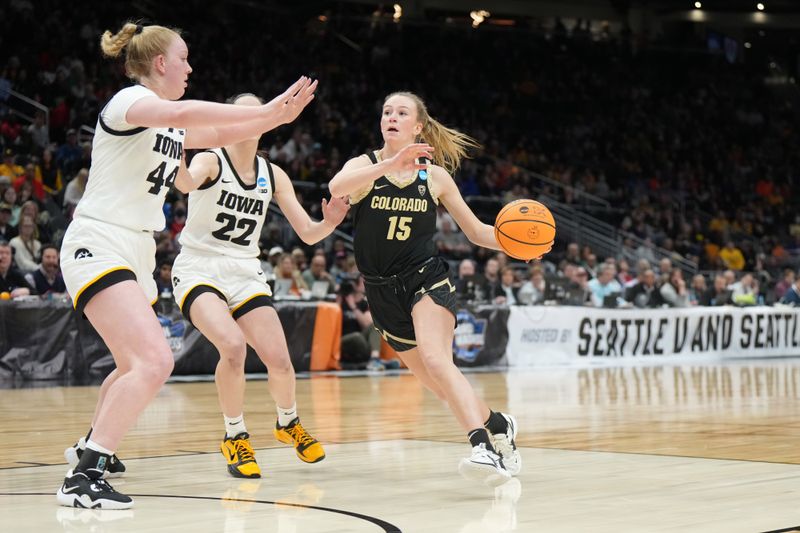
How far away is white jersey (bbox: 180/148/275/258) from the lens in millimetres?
6059

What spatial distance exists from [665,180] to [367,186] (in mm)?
24177

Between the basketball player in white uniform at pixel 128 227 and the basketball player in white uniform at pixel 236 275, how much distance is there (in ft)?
2.70

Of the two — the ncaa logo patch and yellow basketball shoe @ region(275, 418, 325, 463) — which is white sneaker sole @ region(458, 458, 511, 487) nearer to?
yellow basketball shoe @ region(275, 418, 325, 463)

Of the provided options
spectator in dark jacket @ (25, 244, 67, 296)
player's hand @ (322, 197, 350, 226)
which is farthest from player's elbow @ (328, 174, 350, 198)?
spectator in dark jacket @ (25, 244, 67, 296)

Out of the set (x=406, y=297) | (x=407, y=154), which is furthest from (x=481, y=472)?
(x=407, y=154)

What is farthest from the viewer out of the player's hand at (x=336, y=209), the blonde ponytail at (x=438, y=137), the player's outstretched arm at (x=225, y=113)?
the blonde ponytail at (x=438, y=137)

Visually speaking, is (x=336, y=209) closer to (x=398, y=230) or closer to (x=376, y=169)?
(x=398, y=230)

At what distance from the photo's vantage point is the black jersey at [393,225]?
19.4ft

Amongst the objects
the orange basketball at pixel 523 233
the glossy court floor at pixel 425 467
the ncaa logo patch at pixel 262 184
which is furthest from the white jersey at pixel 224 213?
the orange basketball at pixel 523 233

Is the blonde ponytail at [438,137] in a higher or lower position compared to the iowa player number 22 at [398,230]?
higher

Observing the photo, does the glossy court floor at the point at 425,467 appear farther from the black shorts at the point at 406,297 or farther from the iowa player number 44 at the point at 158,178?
the iowa player number 44 at the point at 158,178

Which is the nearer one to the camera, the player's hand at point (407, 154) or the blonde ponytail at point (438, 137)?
the player's hand at point (407, 154)

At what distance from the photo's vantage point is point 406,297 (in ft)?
19.3

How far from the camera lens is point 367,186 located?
5910mm
